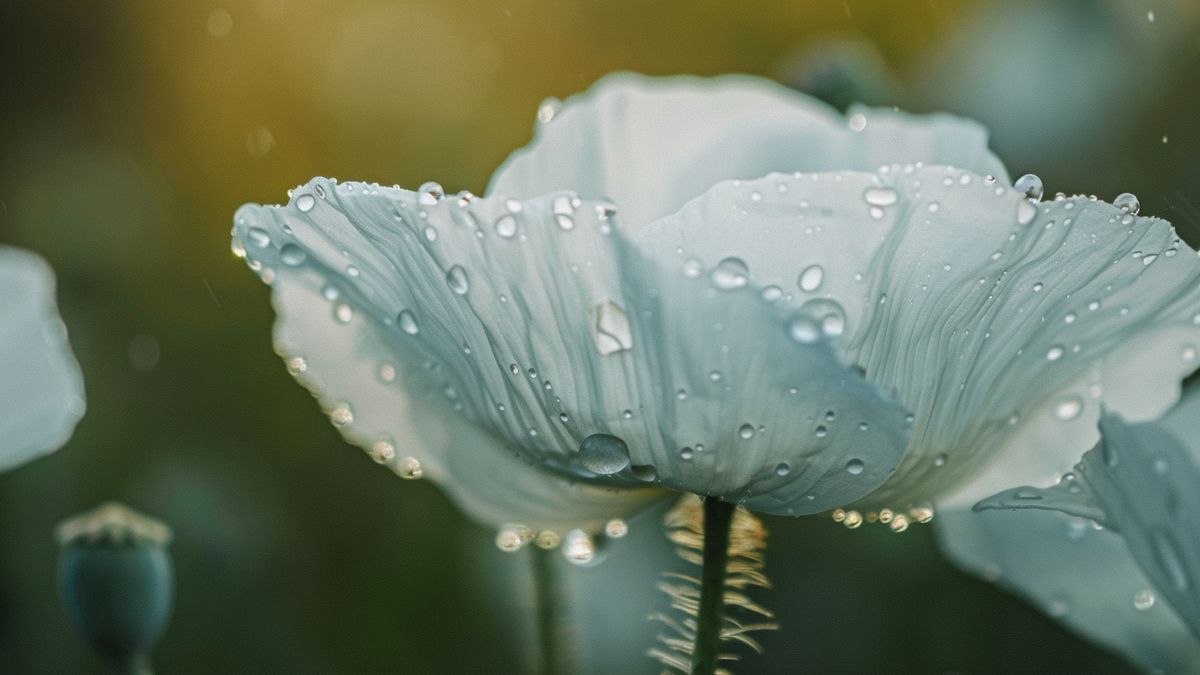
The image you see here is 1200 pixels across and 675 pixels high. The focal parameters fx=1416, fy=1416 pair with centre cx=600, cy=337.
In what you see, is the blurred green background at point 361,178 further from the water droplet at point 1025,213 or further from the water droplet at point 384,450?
the water droplet at point 384,450

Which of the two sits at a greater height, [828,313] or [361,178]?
[361,178]

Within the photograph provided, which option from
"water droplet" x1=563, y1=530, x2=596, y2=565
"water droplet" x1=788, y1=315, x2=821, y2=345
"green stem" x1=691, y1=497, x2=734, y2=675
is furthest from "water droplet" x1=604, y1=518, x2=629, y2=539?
"water droplet" x1=788, y1=315, x2=821, y2=345

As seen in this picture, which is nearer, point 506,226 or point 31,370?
point 506,226

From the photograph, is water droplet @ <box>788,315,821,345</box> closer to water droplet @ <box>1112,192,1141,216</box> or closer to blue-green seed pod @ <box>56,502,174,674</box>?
water droplet @ <box>1112,192,1141,216</box>

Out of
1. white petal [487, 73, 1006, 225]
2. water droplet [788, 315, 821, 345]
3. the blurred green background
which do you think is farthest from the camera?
the blurred green background

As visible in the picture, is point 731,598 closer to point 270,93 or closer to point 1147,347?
point 1147,347

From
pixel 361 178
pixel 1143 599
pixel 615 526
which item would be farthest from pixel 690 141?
pixel 361 178

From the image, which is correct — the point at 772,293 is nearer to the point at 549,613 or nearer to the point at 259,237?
the point at 259,237
